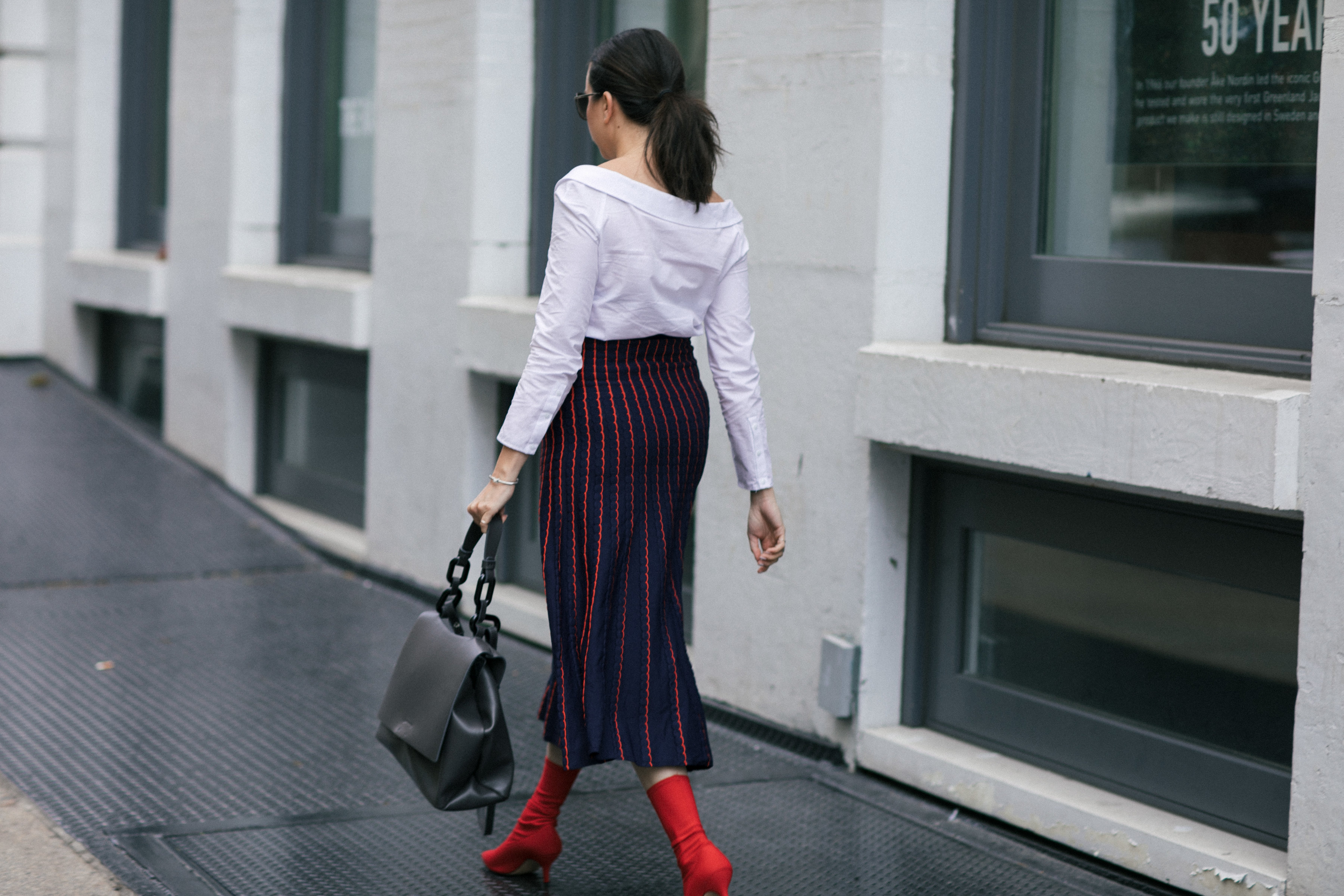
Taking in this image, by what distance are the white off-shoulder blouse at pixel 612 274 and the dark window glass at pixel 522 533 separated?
295cm

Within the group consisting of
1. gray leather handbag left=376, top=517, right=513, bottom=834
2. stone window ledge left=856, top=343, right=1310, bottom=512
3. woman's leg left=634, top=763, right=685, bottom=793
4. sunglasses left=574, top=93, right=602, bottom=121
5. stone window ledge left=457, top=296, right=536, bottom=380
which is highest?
sunglasses left=574, top=93, right=602, bottom=121

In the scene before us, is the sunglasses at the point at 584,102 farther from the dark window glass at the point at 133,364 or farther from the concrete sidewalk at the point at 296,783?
the dark window glass at the point at 133,364

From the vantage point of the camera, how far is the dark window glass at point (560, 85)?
6.02 metres

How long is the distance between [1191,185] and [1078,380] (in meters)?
0.63

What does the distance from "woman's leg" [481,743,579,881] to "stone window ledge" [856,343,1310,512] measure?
1292 millimetres

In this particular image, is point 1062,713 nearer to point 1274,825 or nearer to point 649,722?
point 1274,825

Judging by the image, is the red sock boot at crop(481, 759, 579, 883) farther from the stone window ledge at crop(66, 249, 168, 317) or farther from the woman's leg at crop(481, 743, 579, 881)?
the stone window ledge at crop(66, 249, 168, 317)

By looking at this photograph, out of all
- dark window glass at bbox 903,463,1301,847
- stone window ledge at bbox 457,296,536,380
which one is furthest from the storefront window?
stone window ledge at bbox 457,296,536,380

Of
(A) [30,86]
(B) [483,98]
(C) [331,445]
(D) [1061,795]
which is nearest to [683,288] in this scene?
(D) [1061,795]

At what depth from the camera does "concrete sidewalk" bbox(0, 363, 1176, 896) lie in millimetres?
3734

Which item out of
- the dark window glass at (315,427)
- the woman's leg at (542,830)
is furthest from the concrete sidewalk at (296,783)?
the dark window glass at (315,427)

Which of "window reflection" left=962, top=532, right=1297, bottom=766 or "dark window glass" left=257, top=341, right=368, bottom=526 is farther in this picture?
"dark window glass" left=257, top=341, right=368, bottom=526

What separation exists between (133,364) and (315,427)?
99.9 inches

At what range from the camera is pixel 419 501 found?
21.9 ft
